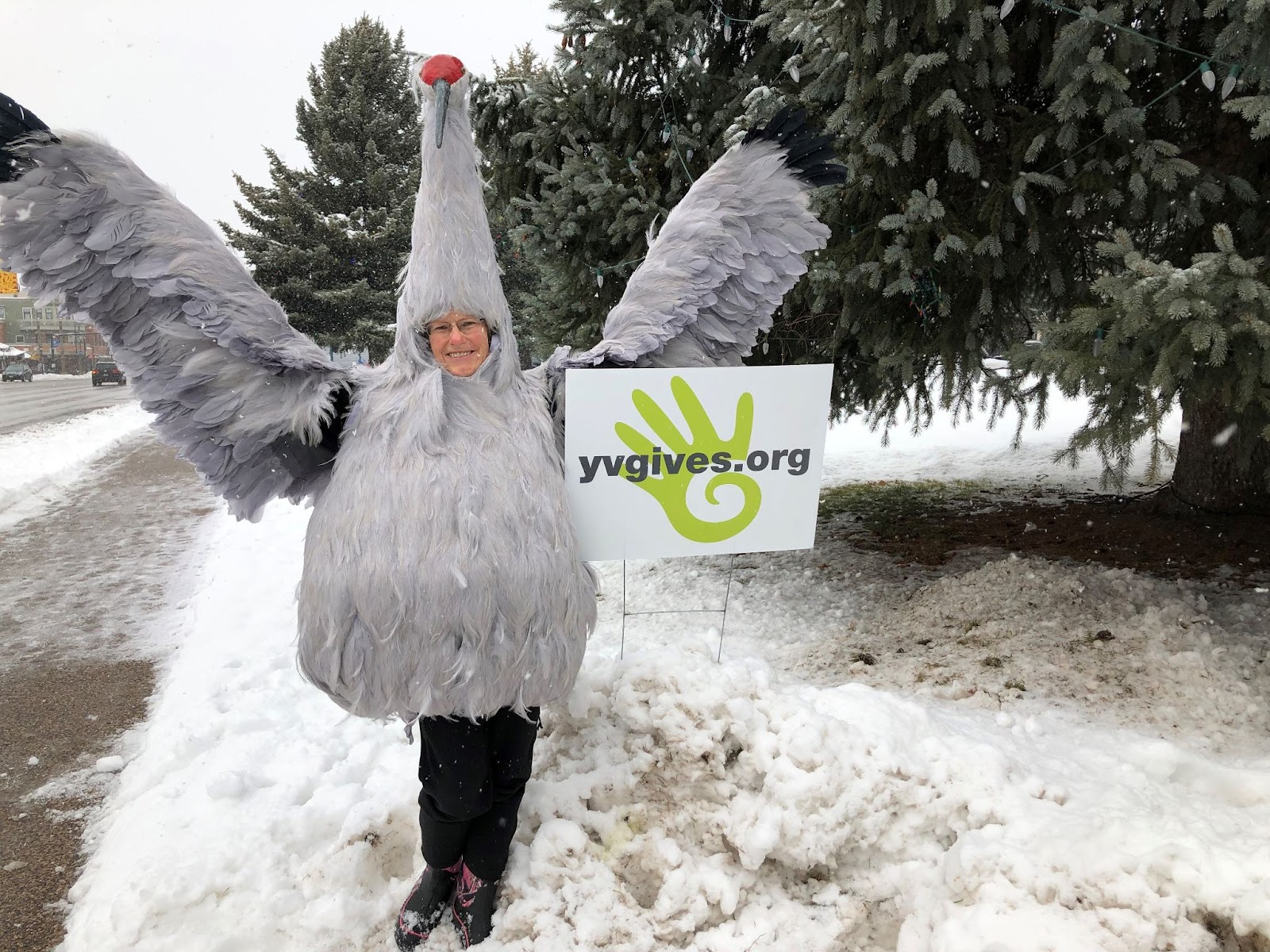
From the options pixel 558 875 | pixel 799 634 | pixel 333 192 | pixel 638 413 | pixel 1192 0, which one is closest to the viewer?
pixel 558 875

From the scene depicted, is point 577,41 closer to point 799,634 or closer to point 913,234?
point 913,234

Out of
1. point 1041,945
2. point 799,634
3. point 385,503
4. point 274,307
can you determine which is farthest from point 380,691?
point 799,634

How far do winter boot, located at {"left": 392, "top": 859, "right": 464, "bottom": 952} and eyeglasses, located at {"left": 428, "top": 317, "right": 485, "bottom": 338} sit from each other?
151 cm

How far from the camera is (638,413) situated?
2330 mm

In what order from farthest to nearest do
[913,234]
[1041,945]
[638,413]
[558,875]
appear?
[913,234]
[638,413]
[558,875]
[1041,945]

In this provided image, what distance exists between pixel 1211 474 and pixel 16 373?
136ft

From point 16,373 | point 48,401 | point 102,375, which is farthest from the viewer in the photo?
point 16,373

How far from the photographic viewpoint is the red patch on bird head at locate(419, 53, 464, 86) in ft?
6.13

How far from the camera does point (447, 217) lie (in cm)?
187

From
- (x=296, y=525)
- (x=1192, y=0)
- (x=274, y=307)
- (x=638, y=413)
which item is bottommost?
(x=296, y=525)

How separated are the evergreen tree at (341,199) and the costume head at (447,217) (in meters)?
10.7

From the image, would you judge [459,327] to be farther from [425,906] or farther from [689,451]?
[425,906]

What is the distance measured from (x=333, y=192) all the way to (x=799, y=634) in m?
12.0

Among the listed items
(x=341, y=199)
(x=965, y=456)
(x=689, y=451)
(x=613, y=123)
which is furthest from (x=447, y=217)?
(x=341, y=199)
